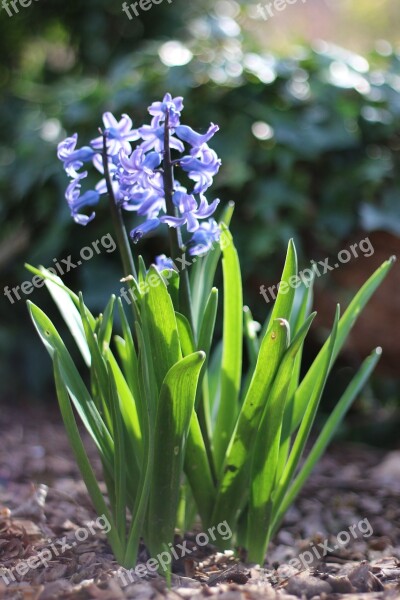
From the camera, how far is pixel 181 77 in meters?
2.82

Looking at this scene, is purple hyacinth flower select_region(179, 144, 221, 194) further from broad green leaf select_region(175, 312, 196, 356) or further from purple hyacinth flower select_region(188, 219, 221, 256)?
broad green leaf select_region(175, 312, 196, 356)

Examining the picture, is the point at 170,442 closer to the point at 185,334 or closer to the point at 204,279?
the point at 185,334

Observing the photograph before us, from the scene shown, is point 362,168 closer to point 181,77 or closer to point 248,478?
point 181,77

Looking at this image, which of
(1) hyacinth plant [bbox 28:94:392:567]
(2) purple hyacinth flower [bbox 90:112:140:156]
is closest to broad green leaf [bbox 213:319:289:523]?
A: (1) hyacinth plant [bbox 28:94:392:567]

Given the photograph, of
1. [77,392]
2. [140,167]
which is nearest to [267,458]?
[77,392]

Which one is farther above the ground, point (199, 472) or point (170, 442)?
point (170, 442)

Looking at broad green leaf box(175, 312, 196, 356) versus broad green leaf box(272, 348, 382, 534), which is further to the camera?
broad green leaf box(272, 348, 382, 534)

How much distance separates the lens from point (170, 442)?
1401 millimetres

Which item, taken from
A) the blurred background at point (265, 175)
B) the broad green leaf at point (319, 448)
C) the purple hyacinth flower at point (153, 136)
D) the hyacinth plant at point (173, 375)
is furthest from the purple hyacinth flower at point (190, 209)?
the blurred background at point (265, 175)

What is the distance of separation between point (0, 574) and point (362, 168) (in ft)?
6.55

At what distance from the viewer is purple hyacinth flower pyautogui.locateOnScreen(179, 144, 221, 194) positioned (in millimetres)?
1417

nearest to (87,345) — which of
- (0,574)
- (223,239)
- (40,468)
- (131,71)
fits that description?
(223,239)

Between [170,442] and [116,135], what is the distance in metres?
0.64

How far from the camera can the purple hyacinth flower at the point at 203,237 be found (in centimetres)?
145
